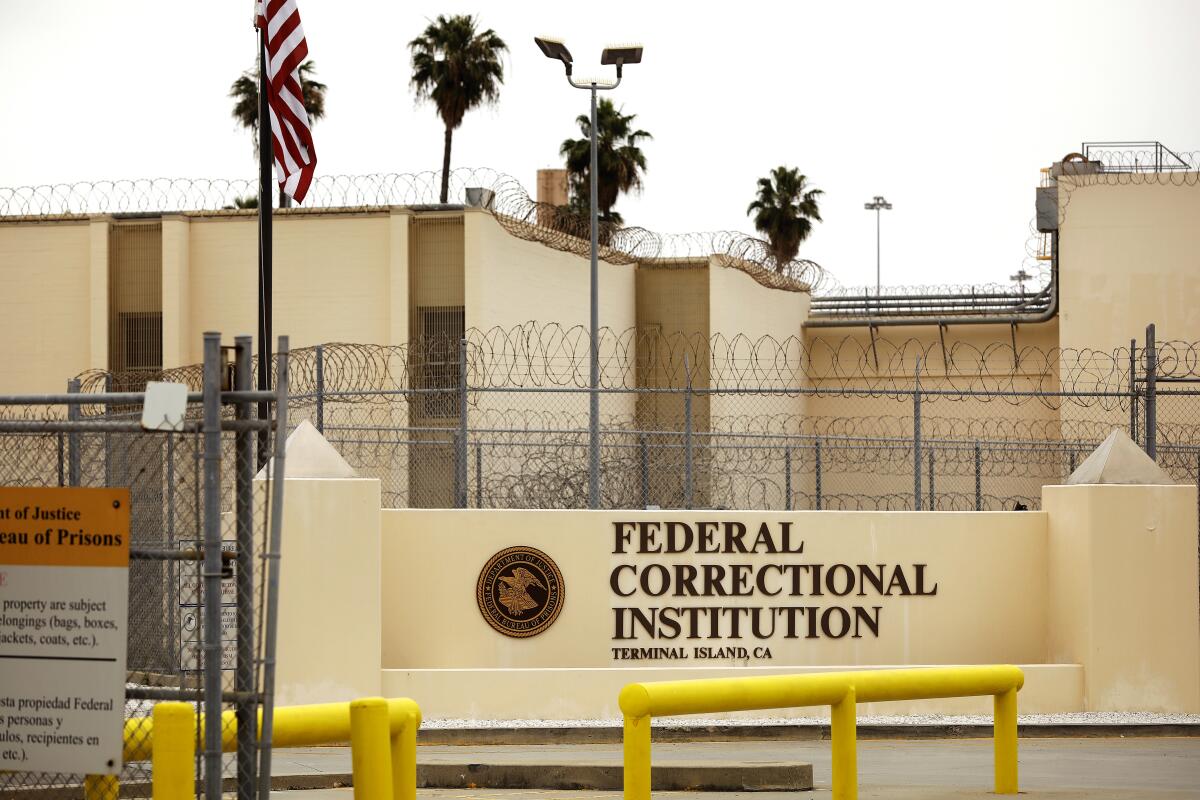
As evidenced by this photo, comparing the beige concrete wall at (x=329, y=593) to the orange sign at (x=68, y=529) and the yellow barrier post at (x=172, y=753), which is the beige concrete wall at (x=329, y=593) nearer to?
the yellow barrier post at (x=172, y=753)

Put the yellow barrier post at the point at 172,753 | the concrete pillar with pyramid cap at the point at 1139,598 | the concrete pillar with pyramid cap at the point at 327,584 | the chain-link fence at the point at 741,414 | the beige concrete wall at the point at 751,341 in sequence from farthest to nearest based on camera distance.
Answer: the beige concrete wall at the point at 751,341 < the chain-link fence at the point at 741,414 < the concrete pillar with pyramid cap at the point at 1139,598 < the concrete pillar with pyramid cap at the point at 327,584 < the yellow barrier post at the point at 172,753

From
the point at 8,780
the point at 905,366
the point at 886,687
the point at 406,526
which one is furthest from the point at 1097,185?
the point at 8,780

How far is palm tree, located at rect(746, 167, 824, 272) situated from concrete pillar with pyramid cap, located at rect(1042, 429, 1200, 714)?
38491 mm

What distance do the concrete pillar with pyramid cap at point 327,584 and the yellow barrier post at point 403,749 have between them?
6044 millimetres

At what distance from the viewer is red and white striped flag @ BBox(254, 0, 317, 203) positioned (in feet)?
55.7

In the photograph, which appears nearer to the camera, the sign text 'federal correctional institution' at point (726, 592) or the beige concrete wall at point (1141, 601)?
the beige concrete wall at point (1141, 601)

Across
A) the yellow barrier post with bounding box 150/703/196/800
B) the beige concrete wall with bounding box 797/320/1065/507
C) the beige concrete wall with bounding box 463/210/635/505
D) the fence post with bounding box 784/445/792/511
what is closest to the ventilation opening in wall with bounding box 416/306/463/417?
the beige concrete wall with bounding box 463/210/635/505

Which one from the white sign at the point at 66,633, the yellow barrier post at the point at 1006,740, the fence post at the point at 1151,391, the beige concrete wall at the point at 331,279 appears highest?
the beige concrete wall at the point at 331,279

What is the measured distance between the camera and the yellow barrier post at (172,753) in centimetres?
755

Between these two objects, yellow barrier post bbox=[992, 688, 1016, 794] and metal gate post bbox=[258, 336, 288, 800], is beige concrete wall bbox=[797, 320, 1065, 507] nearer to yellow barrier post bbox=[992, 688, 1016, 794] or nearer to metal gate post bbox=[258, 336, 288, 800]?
yellow barrier post bbox=[992, 688, 1016, 794]

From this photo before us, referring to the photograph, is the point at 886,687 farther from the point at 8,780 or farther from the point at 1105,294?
the point at 1105,294

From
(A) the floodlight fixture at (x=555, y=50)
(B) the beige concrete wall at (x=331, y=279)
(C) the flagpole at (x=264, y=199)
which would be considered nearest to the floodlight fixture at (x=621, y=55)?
(A) the floodlight fixture at (x=555, y=50)

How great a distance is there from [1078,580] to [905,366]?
21299mm

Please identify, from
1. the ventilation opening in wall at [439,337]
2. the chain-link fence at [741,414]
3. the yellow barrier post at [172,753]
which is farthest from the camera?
the ventilation opening in wall at [439,337]
